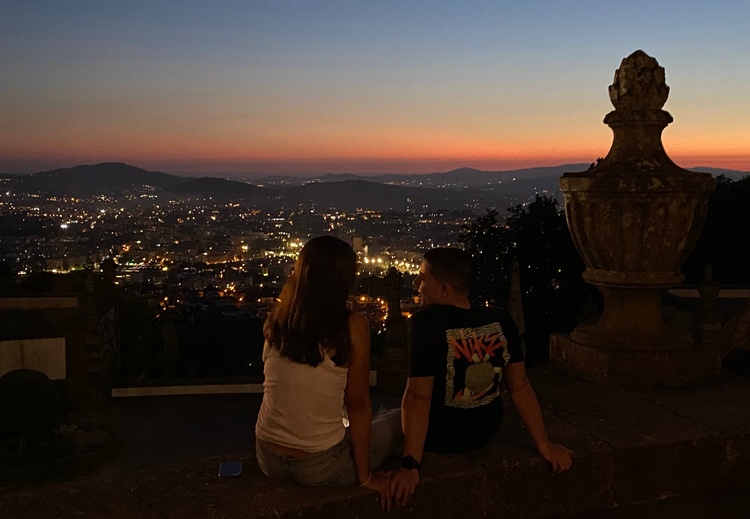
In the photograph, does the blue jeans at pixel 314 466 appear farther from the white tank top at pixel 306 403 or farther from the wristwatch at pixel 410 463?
the wristwatch at pixel 410 463

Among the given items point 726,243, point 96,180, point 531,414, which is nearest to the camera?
point 531,414

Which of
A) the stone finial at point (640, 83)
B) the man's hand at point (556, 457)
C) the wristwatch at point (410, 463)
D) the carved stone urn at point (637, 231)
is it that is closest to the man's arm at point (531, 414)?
the man's hand at point (556, 457)

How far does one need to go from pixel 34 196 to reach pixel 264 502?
3830 inches

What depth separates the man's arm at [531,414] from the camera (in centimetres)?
254

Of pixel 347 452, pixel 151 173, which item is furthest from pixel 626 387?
pixel 151 173

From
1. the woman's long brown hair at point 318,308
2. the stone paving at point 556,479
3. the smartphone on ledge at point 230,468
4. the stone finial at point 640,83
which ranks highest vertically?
the stone finial at point 640,83

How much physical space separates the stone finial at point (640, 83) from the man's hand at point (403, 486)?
2288 mm

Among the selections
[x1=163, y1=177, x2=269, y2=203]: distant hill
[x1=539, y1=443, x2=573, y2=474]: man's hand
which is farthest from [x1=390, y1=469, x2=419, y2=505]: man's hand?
[x1=163, y1=177, x2=269, y2=203]: distant hill

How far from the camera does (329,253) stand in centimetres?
234

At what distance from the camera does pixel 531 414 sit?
8.32 ft

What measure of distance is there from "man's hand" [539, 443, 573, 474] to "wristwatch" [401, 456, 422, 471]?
0.50 meters

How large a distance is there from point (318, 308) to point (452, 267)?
0.53 meters

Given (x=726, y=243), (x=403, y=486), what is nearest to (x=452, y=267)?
(x=403, y=486)

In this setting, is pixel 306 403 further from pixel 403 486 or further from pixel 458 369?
pixel 458 369
